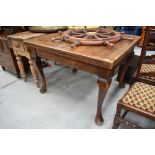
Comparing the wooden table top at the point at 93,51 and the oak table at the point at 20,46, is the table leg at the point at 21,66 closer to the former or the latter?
the oak table at the point at 20,46

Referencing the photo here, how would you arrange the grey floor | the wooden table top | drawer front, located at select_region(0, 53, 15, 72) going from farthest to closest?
drawer front, located at select_region(0, 53, 15, 72), the grey floor, the wooden table top

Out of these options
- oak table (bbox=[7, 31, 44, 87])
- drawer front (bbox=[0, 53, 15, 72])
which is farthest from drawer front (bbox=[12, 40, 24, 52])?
drawer front (bbox=[0, 53, 15, 72])

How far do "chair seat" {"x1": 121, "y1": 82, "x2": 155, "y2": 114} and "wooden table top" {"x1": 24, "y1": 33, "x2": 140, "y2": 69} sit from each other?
0.95 ft

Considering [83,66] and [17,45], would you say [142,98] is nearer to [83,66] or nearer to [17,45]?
[83,66]

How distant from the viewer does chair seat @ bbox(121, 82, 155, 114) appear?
108 cm

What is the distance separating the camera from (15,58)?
6.91 feet

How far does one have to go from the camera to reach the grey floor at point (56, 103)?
151cm

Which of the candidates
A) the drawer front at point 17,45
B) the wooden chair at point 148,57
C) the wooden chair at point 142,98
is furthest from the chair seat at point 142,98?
the drawer front at point 17,45

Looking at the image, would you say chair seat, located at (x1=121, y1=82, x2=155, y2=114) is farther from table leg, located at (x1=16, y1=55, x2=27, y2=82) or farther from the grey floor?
table leg, located at (x1=16, y1=55, x2=27, y2=82)

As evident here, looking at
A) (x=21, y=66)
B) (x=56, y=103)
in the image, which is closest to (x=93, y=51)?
(x=56, y=103)

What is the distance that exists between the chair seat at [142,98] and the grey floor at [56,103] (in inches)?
18.0

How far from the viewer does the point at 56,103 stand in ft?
5.83
